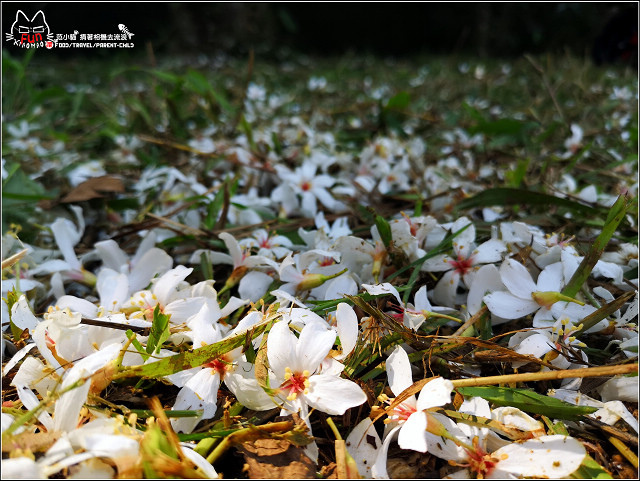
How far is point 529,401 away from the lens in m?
0.57

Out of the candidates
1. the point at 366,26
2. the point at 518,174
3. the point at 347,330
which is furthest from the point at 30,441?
the point at 366,26

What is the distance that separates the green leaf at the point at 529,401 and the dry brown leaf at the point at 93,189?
865 mm

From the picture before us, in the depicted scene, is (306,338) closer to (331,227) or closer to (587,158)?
(331,227)

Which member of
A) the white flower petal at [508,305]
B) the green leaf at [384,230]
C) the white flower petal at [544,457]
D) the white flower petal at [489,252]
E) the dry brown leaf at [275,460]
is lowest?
the dry brown leaf at [275,460]

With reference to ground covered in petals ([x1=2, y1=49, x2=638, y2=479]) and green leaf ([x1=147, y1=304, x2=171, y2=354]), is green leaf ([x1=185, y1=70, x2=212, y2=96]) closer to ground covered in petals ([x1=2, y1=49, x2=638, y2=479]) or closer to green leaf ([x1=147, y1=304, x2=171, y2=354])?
ground covered in petals ([x1=2, y1=49, x2=638, y2=479])

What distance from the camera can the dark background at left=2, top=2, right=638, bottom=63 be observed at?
298 cm

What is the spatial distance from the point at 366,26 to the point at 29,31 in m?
8.56

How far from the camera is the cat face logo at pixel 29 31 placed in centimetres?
127

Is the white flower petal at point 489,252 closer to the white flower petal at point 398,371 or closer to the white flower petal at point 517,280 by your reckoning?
the white flower petal at point 517,280

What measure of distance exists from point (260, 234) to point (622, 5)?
2638mm

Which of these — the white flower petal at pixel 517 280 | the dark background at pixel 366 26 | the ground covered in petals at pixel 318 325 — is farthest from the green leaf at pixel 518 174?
the dark background at pixel 366 26

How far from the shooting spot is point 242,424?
1.80 ft

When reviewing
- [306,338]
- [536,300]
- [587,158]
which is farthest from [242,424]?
[587,158]

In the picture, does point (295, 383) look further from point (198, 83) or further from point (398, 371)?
point (198, 83)
